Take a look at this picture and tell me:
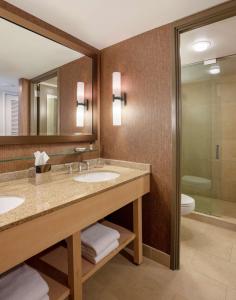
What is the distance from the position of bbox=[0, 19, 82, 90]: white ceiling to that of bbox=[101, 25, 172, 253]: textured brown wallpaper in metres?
0.61

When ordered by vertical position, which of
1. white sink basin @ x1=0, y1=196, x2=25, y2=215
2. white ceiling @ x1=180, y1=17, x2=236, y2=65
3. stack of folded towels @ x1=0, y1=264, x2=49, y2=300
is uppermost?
white ceiling @ x1=180, y1=17, x2=236, y2=65

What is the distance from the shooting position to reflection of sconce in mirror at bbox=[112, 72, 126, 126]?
73.0 inches

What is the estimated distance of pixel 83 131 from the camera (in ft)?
6.45

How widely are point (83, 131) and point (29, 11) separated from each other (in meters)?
1.05

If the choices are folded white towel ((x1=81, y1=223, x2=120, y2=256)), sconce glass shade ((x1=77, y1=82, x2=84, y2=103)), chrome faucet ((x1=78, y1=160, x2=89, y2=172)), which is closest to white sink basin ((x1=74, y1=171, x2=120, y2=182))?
chrome faucet ((x1=78, y1=160, x2=89, y2=172))

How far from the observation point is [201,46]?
2.00 m

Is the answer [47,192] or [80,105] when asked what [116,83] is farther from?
[47,192]

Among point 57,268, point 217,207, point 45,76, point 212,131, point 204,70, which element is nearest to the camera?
point 57,268

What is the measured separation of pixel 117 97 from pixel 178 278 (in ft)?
5.44

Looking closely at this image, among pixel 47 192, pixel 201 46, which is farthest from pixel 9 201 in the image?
pixel 201 46

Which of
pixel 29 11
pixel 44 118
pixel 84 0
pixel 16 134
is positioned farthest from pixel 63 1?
pixel 16 134

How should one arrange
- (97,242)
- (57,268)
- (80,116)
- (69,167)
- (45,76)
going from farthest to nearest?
(80,116), (69,167), (45,76), (97,242), (57,268)

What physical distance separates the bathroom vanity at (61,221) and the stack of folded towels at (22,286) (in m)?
0.10

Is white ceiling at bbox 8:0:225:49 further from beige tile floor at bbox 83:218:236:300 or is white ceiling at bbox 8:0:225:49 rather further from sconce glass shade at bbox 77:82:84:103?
beige tile floor at bbox 83:218:236:300
